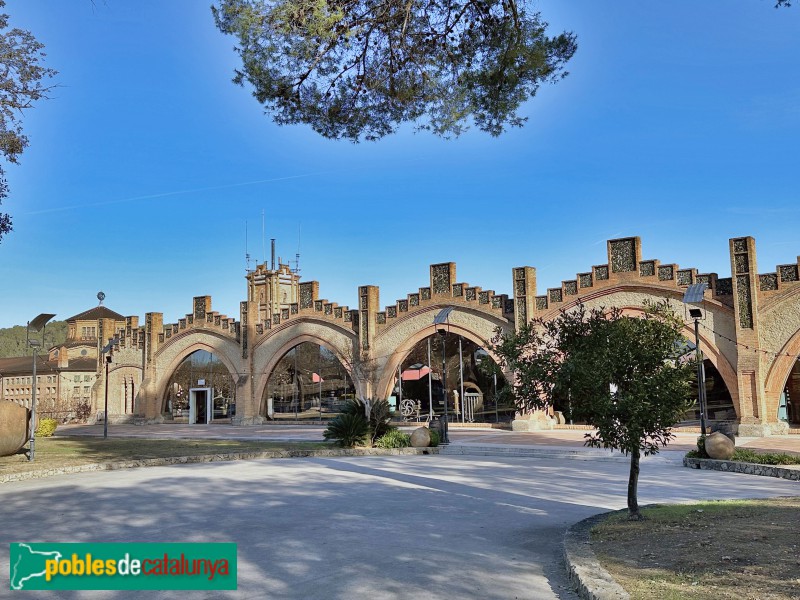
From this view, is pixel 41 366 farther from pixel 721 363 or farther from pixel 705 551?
pixel 705 551

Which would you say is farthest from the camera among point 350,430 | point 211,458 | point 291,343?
point 291,343

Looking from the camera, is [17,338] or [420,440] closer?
[420,440]

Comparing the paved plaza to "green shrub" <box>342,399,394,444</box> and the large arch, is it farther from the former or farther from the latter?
the large arch

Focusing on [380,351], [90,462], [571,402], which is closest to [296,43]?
[571,402]

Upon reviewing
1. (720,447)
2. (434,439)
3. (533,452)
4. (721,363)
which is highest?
(721,363)

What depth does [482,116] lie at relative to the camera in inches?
499

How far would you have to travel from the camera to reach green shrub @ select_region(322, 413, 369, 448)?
65.0 feet

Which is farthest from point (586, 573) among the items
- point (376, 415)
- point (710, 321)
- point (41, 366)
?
point (41, 366)

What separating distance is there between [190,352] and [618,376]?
37.0 meters

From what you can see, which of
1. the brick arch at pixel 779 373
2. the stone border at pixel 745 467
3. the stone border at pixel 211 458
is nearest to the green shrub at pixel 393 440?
the stone border at pixel 211 458

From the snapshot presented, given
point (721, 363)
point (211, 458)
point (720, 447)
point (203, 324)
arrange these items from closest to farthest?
point (720, 447) → point (211, 458) → point (721, 363) → point (203, 324)

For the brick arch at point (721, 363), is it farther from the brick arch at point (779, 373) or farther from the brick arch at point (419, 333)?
the brick arch at point (419, 333)

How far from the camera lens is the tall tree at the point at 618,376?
7.66m

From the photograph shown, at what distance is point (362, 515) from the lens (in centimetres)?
900
